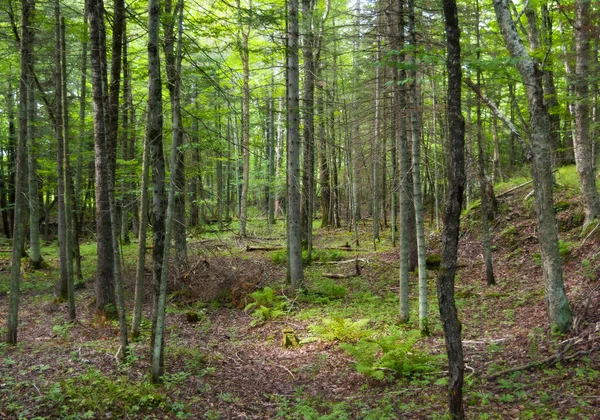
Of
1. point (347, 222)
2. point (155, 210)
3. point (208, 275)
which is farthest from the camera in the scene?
point (347, 222)

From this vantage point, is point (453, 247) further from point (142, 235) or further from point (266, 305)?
point (266, 305)

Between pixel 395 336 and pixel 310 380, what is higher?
pixel 395 336

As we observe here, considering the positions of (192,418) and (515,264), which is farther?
(515,264)

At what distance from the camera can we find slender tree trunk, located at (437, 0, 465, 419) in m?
4.29

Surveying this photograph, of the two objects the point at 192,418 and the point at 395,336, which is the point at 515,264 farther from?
the point at 192,418

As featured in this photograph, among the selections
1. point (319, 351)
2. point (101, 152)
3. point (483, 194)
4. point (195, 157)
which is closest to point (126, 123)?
point (101, 152)

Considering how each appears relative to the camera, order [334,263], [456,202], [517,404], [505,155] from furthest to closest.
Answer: [505,155]
[334,263]
[517,404]
[456,202]

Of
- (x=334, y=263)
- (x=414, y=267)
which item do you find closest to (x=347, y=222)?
(x=334, y=263)

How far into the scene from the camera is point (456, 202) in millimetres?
4293

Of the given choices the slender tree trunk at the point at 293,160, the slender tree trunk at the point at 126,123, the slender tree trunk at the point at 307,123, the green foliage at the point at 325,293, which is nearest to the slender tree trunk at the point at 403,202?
the green foliage at the point at 325,293

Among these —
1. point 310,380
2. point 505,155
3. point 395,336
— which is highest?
point 505,155

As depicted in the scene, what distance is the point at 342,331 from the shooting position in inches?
316

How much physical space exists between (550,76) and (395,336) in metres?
11.6

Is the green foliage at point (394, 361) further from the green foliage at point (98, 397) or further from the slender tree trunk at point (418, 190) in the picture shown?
the green foliage at point (98, 397)
